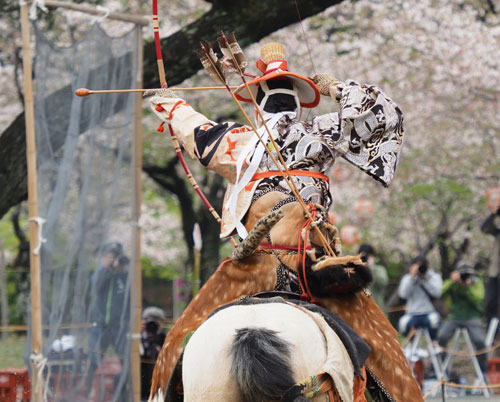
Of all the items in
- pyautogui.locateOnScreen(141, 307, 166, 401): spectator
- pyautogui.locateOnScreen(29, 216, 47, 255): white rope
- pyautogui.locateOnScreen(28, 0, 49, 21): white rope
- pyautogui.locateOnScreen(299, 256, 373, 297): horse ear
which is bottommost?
pyautogui.locateOnScreen(141, 307, 166, 401): spectator

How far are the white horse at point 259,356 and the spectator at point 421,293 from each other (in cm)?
585

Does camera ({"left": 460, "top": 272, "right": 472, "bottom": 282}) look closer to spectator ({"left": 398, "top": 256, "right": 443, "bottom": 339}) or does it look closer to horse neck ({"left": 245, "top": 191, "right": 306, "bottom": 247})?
spectator ({"left": 398, "top": 256, "right": 443, "bottom": 339})

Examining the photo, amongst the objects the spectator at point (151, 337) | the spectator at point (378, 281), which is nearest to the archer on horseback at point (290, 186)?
the spectator at point (378, 281)

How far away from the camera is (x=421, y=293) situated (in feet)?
28.5

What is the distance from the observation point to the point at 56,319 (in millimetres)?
5605

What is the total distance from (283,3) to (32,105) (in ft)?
9.14

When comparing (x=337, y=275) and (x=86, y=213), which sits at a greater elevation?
(x=86, y=213)

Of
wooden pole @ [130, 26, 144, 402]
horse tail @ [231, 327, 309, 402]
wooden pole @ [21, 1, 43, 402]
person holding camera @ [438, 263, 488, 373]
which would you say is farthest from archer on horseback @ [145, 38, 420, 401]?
person holding camera @ [438, 263, 488, 373]

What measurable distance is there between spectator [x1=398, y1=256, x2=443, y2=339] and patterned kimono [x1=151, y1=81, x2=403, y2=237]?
4.78 metres

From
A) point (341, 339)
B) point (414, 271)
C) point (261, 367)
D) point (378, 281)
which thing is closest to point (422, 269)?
point (414, 271)

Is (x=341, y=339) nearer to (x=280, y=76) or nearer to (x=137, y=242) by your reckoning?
(x=280, y=76)

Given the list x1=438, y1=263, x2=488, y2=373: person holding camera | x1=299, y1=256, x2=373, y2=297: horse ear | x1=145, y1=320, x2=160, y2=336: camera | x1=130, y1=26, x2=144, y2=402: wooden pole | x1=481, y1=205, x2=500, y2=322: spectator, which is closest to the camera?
x1=299, y1=256, x2=373, y2=297: horse ear

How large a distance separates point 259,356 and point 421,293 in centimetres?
633

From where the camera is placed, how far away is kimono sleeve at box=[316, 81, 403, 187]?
3.94 m
